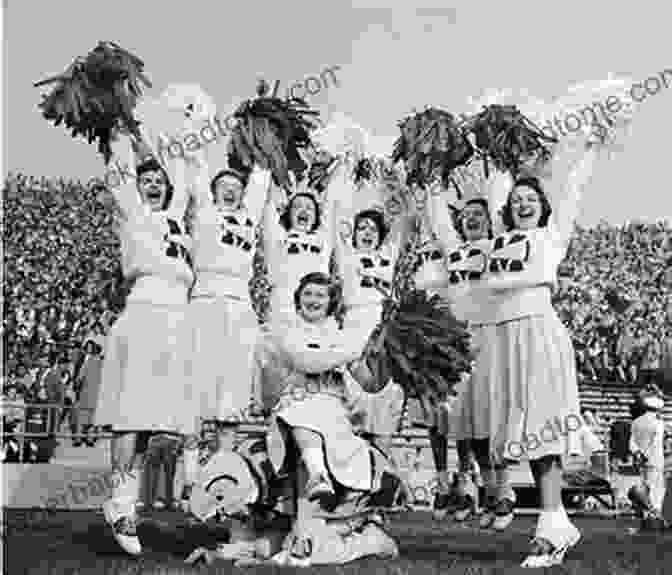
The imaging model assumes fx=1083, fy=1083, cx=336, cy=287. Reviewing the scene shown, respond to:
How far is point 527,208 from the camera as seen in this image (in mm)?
7355

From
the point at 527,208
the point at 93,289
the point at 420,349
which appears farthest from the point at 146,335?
the point at 93,289

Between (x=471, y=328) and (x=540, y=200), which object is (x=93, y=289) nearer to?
(x=471, y=328)

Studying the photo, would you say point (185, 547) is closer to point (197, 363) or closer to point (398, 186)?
point (197, 363)

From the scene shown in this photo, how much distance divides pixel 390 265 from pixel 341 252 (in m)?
0.50

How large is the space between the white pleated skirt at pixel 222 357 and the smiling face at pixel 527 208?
2.23m

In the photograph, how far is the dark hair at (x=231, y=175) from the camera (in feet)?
27.2

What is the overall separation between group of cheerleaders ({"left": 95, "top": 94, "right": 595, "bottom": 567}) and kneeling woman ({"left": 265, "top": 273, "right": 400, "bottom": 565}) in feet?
0.04

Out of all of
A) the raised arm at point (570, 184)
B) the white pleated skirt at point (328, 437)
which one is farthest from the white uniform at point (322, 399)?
the raised arm at point (570, 184)

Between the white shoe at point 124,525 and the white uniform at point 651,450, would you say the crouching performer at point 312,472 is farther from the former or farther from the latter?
the white uniform at point 651,450

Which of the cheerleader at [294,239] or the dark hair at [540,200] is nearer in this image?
the dark hair at [540,200]

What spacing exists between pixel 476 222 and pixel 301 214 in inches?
59.6

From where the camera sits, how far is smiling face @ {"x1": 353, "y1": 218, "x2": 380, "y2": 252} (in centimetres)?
966

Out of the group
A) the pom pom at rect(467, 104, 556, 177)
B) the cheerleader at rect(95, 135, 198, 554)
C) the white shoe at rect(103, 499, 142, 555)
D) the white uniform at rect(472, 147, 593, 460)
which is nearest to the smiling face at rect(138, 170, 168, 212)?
the cheerleader at rect(95, 135, 198, 554)

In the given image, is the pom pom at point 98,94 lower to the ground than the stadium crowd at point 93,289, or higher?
lower
